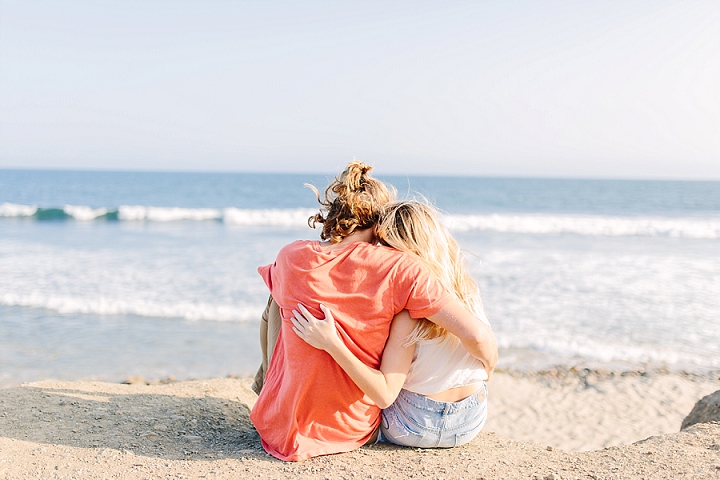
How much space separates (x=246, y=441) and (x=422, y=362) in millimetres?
1320

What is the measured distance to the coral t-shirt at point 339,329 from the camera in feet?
8.82

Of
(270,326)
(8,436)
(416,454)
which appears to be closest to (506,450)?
(416,454)

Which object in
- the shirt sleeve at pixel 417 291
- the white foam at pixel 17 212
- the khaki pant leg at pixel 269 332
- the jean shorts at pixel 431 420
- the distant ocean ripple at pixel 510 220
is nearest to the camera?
the shirt sleeve at pixel 417 291

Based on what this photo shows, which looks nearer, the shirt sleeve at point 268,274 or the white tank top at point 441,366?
the white tank top at point 441,366

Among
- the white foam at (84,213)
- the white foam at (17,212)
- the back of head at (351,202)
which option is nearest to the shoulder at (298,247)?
the back of head at (351,202)

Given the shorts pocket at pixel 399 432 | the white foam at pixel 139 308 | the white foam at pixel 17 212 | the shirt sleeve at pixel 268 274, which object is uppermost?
the shirt sleeve at pixel 268 274

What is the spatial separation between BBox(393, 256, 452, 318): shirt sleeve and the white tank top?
0.99ft

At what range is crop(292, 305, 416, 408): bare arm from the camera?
267 cm

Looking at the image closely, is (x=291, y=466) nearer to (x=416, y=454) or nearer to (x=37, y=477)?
(x=416, y=454)

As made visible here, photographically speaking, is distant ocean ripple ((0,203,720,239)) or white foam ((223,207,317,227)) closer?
distant ocean ripple ((0,203,720,239))

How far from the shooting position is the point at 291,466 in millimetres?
2857

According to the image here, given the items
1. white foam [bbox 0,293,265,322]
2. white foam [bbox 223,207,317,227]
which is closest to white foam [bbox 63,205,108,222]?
white foam [bbox 223,207,317,227]

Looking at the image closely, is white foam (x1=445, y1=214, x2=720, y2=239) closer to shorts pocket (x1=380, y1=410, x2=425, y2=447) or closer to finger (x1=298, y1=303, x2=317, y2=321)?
shorts pocket (x1=380, y1=410, x2=425, y2=447)

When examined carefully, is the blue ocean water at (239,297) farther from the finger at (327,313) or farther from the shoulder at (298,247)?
the finger at (327,313)
